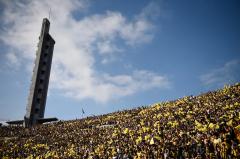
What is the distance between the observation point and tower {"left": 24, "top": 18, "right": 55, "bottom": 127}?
6034cm

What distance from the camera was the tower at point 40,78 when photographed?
60.3 meters

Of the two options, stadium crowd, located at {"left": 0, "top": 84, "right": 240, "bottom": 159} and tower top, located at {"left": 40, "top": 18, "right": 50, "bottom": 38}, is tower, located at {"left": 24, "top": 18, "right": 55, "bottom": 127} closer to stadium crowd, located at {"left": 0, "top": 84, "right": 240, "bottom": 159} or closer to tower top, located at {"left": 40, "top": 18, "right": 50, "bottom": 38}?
tower top, located at {"left": 40, "top": 18, "right": 50, "bottom": 38}

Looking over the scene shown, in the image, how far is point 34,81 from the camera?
204 feet

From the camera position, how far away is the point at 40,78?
6338 cm

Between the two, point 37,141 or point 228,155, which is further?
point 37,141

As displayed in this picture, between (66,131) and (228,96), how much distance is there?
18.2 metres

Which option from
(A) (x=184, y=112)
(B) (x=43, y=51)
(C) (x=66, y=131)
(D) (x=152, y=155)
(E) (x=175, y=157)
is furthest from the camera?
(B) (x=43, y=51)

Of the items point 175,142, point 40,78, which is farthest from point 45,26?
point 175,142

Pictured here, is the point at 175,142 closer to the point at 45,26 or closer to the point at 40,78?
the point at 40,78

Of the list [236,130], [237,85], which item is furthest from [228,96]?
[236,130]

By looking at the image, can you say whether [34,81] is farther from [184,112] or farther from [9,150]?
[184,112]

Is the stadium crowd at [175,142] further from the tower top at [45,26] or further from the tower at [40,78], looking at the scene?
the tower top at [45,26]

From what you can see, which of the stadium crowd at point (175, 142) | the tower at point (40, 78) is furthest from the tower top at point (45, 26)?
the stadium crowd at point (175, 142)

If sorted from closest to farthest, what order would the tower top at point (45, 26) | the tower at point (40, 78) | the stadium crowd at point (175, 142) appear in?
the stadium crowd at point (175, 142), the tower at point (40, 78), the tower top at point (45, 26)
